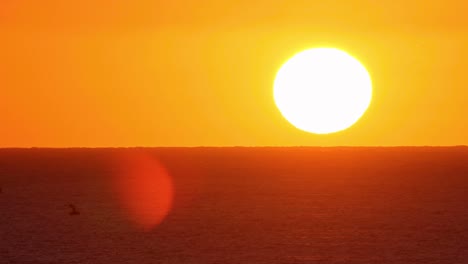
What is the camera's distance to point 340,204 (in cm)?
6256

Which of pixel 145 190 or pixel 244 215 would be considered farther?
pixel 145 190

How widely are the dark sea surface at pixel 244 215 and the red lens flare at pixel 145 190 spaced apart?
0.25 m

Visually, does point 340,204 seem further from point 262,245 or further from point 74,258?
point 74,258

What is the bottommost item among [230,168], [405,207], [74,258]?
[74,258]

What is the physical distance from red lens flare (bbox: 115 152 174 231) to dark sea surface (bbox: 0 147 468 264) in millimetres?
254

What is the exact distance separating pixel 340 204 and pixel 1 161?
71.0m

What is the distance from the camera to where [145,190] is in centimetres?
7869

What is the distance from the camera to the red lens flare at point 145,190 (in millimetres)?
55875

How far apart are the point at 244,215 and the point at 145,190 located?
23.9 m

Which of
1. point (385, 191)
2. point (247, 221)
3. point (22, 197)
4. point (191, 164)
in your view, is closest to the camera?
point (247, 221)

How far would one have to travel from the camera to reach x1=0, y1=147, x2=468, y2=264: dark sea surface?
40250 mm

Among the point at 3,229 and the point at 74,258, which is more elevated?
the point at 3,229

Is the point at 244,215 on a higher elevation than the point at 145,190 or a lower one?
lower

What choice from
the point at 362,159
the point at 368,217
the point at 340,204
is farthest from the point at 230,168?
the point at 368,217
